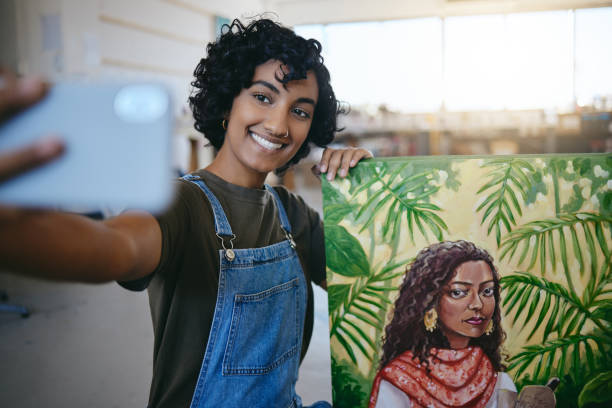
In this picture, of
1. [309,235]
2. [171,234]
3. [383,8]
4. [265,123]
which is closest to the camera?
[171,234]

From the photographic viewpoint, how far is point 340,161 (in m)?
0.89

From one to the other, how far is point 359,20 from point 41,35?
483 cm

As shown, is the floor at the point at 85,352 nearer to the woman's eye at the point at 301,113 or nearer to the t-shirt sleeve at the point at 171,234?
the t-shirt sleeve at the point at 171,234

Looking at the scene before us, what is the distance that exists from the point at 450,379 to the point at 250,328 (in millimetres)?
377

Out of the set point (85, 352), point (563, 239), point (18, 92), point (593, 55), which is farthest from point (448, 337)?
point (593, 55)

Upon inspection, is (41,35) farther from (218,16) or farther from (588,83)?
(588,83)

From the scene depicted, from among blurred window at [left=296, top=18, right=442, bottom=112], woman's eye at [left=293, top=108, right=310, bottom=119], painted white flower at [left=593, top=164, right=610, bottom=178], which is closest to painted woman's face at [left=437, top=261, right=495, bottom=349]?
painted white flower at [left=593, top=164, right=610, bottom=178]

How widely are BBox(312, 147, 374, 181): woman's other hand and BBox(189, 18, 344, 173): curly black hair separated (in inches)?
7.2

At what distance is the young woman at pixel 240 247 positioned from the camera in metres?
0.79

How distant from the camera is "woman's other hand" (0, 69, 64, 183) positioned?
1.01 feet

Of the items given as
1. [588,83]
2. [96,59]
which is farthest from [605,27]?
[96,59]

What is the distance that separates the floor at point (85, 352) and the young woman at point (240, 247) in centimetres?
50

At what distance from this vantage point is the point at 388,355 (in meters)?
0.84

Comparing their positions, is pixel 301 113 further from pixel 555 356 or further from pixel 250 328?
pixel 555 356
